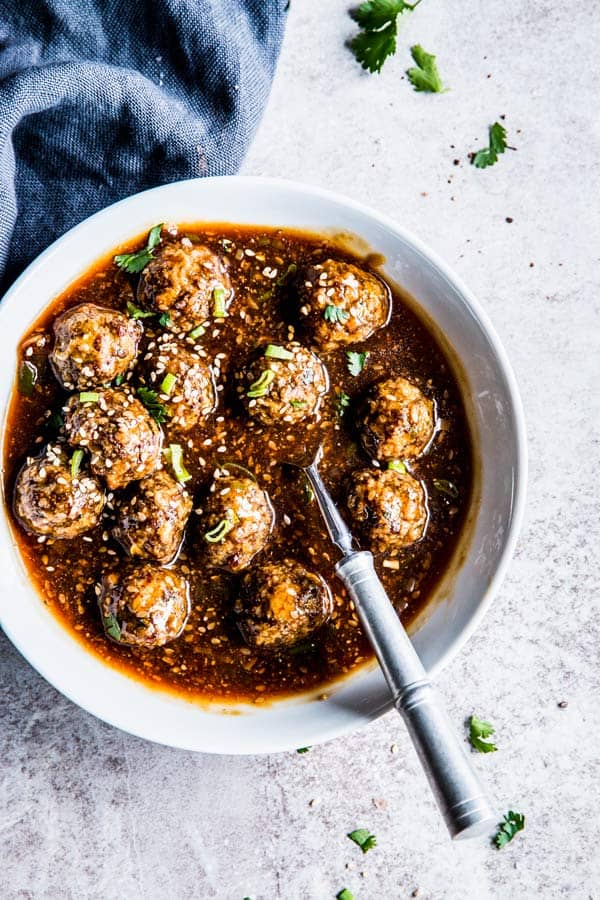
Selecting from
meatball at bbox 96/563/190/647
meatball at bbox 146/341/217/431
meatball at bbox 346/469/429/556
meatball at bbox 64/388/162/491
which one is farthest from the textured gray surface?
meatball at bbox 64/388/162/491

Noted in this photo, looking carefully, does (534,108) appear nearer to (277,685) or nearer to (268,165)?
(268,165)

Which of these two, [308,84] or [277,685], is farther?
[308,84]

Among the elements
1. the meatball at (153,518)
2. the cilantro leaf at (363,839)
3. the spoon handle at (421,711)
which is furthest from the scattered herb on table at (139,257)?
the cilantro leaf at (363,839)

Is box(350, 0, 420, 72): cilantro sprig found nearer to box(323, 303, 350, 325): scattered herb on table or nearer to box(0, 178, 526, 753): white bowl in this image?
box(0, 178, 526, 753): white bowl

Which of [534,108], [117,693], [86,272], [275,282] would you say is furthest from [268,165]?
[117,693]

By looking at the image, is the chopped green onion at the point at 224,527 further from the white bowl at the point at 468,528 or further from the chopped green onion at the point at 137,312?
the chopped green onion at the point at 137,312

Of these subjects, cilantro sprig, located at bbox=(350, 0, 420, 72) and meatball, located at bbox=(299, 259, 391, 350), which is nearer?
meatball, located at bbox=(299, 259, 391, 350)

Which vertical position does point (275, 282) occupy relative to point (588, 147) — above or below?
below

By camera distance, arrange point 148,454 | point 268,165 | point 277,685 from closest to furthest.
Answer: point 148,454 → point 277,685 → point 268,165

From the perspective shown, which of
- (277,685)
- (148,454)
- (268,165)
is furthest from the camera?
(268,165)
